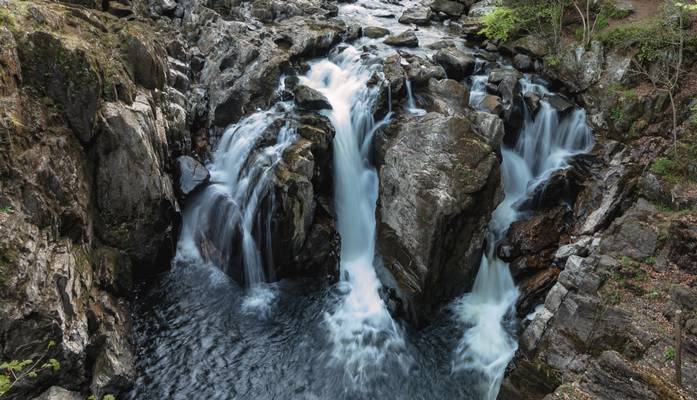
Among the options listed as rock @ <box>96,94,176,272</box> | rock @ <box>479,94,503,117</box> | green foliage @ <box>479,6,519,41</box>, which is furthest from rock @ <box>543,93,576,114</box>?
rock @ <box>96,94,176,272</box>

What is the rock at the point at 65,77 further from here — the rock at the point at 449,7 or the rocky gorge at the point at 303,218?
the rock at the point at 449,7

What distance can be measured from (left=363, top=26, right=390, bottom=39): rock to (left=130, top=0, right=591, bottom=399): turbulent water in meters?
5.68

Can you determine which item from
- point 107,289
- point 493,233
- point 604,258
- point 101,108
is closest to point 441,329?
point 493,233

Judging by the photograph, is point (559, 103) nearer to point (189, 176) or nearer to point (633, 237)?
point (633, 237)

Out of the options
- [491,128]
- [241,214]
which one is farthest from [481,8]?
[241,214]

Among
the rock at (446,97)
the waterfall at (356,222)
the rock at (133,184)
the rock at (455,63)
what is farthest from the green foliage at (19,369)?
the rock at (455,63)

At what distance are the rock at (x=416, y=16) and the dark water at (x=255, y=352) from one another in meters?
19.2

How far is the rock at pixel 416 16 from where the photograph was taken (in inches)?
1017

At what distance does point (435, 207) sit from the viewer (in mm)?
12398

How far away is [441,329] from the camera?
12.8 metres

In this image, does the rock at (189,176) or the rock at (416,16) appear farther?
the rock at (416,16)

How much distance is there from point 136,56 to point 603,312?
16.0 m

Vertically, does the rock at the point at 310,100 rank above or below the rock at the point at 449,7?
below

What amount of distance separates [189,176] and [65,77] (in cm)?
526
